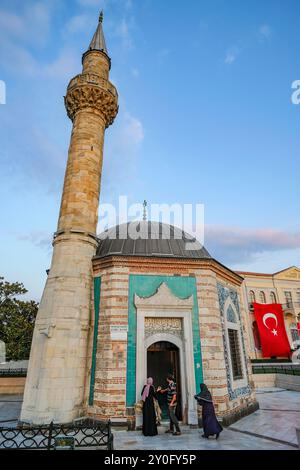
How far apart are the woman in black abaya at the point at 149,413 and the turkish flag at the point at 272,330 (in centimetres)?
1889

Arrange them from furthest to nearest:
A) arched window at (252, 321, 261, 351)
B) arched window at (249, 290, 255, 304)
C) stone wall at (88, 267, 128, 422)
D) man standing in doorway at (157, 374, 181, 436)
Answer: arched window at (249, 290, 255, 304), arched window at (252, 321, 261, 351), stone wall at (88, 267, 128, 422), man standing in doorway at (157, 374, 181, 436)

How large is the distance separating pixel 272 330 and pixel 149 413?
20.1 meters

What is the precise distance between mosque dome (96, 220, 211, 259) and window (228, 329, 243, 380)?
312cm

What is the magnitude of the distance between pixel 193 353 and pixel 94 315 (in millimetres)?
3452

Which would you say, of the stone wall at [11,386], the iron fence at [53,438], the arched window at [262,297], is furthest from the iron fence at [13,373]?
the arched window at [262,297]

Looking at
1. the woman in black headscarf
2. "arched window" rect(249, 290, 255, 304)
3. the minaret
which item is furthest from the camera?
"arched window" rect(249, 290, 255, 304)

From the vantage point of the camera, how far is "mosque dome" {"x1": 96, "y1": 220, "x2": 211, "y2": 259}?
34.0ft

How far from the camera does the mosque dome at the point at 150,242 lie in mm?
10375

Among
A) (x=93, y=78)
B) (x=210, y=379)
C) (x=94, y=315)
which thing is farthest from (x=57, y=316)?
(x=93, y=78)

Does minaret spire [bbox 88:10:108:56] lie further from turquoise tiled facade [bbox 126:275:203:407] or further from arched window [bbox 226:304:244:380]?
arched window [bbox 226:304:244:380]

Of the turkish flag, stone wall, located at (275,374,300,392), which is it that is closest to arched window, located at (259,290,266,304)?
the turkish flag

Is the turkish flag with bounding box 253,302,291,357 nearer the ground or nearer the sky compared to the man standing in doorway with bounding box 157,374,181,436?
nearer the sky

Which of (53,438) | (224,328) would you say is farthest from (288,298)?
(53,438)

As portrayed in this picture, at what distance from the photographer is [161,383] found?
489 inches
